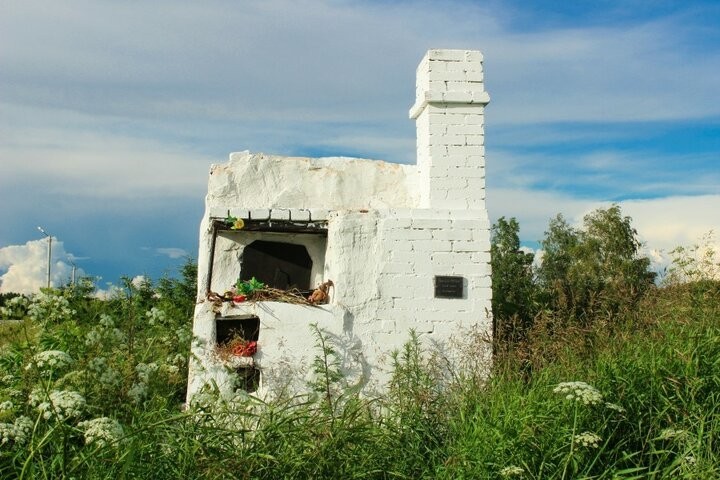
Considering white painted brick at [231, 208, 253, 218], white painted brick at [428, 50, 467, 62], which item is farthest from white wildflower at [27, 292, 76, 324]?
white painted brick at [428, 50, 467, 62]

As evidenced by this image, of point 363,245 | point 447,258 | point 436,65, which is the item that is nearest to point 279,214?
point 363,245

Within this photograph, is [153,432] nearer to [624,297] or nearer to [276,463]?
[276,463]

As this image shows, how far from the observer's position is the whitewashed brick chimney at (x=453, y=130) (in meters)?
9.17

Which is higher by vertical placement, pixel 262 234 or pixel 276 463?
pixel 262 234

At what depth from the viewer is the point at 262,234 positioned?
9.43 meters

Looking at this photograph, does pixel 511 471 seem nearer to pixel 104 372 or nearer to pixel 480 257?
pixel 104 372

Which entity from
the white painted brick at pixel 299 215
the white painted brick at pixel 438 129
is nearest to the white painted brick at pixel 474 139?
the white painted brick at pixel 438 129

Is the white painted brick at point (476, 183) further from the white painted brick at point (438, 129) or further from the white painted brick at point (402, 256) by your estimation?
the white painted brick at point (402, 256)

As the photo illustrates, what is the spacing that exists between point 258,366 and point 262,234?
6.21 ft

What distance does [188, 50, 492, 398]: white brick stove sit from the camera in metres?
8.45

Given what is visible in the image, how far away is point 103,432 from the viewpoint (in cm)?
416

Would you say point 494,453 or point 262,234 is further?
point 262,234

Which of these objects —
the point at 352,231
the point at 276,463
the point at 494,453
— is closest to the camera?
the point at 276,463

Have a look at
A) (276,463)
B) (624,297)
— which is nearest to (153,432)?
(276,463)
